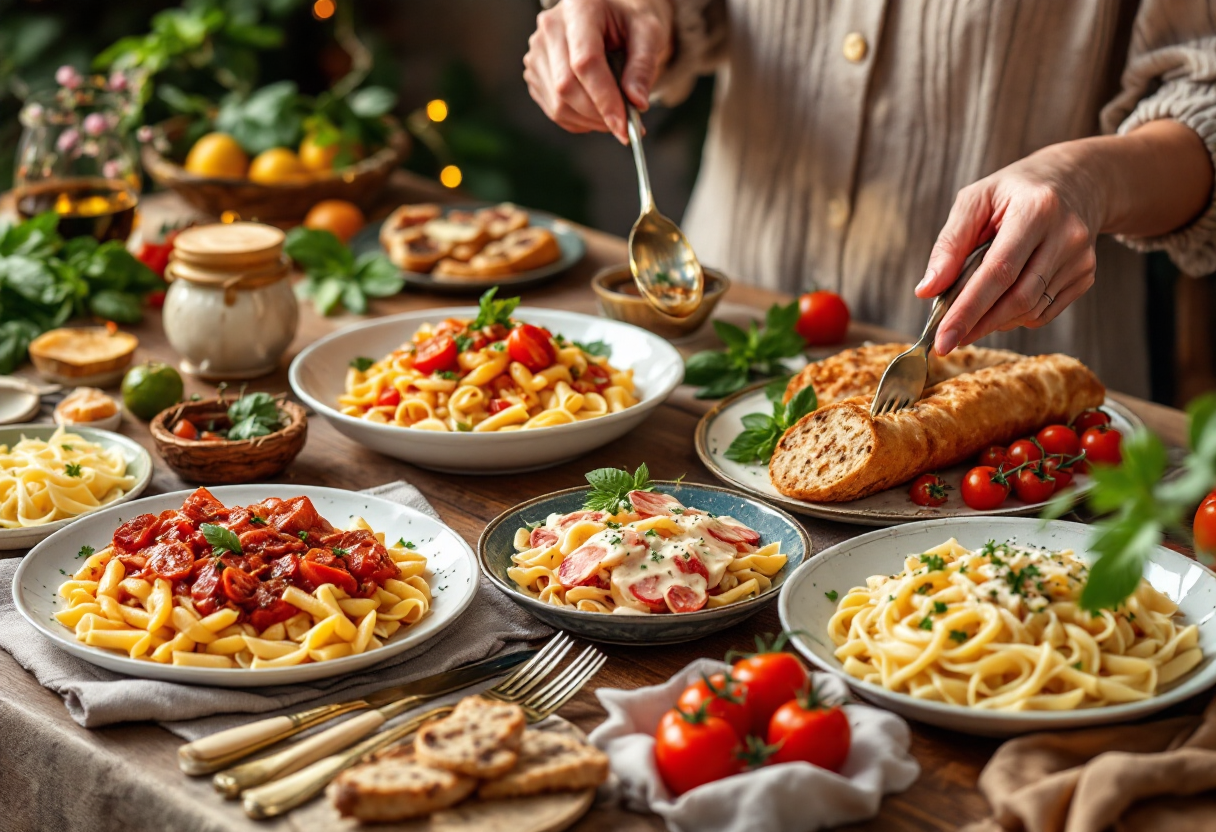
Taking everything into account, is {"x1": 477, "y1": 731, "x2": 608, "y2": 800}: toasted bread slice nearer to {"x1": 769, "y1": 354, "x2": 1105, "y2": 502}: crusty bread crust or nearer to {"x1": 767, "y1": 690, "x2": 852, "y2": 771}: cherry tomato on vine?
{"x1": 767, "y1": 690, "x2": 852, "y2": 771}: cherry tomato on vine

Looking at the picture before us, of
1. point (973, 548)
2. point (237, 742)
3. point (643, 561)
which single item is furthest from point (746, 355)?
point (237, 742)

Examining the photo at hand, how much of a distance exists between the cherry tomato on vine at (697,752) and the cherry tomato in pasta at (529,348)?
1.50 metres

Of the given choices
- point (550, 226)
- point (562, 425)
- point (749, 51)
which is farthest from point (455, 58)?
point (562, 425)

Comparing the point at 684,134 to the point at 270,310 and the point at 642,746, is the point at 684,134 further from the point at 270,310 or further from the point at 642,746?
the point at 642,746

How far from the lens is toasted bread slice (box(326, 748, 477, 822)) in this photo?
1.70m

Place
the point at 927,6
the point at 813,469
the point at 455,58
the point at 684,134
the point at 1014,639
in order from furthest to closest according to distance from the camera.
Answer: the point at 455,58
the point at 684,134
the point at 927,6
the point at 813,469
the point at 1014,639

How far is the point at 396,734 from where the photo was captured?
193 centimetres

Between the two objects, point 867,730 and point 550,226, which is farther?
point 550,226

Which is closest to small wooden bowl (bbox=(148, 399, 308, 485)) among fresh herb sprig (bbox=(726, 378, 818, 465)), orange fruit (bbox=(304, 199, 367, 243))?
fresh herb sprig (bbox=(726, 378, 818, 465))

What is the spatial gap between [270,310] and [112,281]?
32.6 inches

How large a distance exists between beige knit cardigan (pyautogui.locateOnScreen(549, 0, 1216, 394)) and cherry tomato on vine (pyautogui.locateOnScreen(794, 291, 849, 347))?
394mm

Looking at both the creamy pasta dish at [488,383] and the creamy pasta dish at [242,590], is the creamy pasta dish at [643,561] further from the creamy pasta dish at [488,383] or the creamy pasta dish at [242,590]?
the creamy pasta dish at [488,383]

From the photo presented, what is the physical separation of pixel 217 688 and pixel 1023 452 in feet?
6.06

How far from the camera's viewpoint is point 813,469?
2.75m
